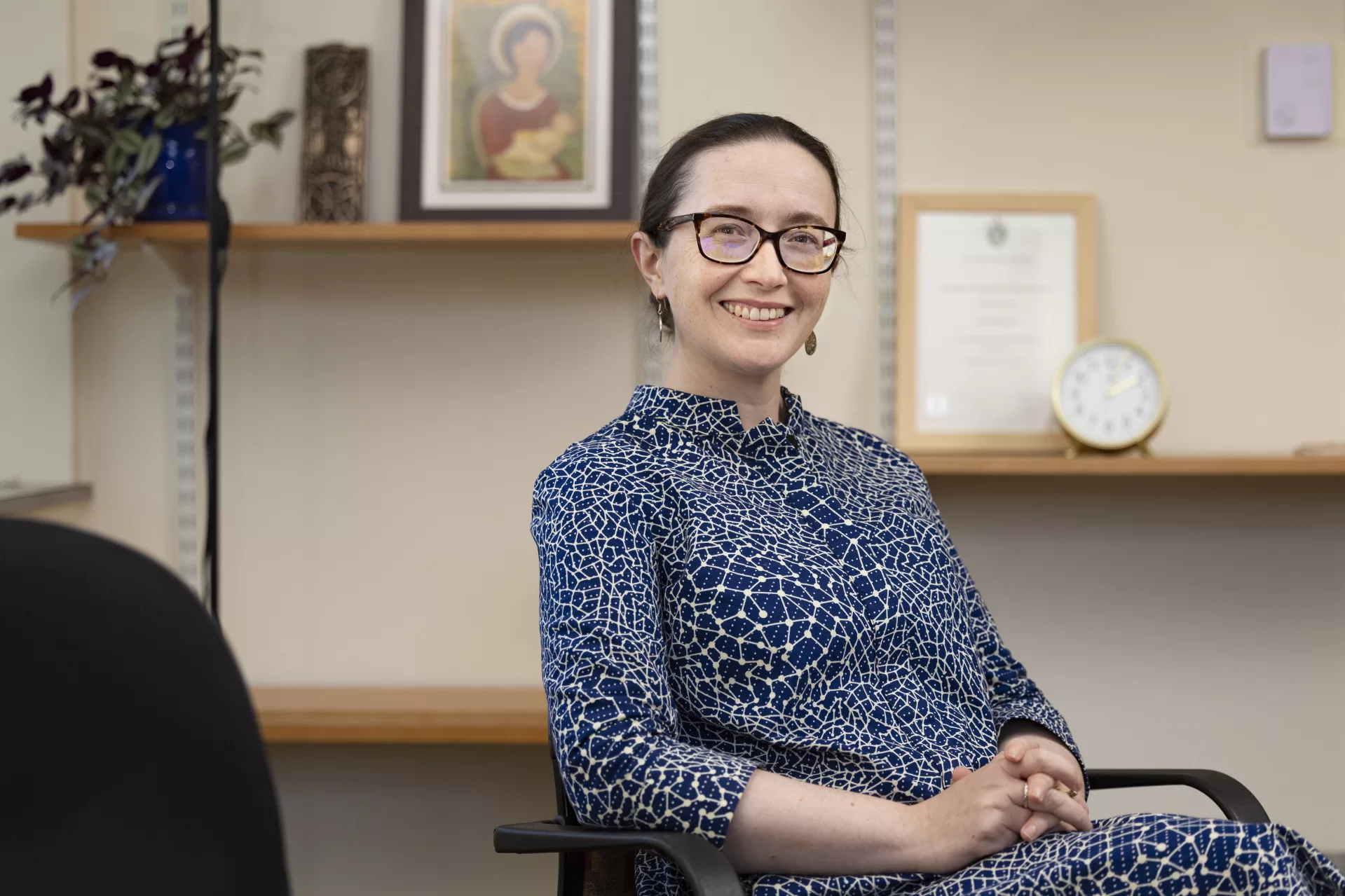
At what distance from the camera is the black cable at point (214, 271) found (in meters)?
2.01

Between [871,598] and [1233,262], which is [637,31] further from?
[871,598]

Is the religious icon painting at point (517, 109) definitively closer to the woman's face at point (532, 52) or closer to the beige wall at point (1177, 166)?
the woman's face at point (532, 52)

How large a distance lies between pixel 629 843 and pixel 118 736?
25.1 inches

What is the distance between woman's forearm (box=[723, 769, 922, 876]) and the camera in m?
1.20

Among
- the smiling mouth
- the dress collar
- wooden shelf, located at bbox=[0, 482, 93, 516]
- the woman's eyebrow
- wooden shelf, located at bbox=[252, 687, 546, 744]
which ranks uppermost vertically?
the woman's eyebrow

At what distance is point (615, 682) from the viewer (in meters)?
1.22

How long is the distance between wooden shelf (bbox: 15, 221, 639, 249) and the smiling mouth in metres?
0.73

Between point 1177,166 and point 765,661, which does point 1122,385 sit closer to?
point 1177,166

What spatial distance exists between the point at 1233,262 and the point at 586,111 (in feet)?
4.20

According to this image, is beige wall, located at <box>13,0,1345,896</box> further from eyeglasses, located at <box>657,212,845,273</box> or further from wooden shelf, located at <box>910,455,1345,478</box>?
eyeglasses, located at <box>657,212,845,273</box>

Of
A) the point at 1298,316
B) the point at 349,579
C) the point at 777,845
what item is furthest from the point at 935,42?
the point at 777,845

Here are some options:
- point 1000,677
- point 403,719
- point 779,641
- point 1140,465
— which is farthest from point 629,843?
point 1140,465

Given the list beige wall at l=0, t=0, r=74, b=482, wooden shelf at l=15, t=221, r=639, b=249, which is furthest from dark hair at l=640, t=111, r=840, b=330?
beige wall at l=0, t=0, r=74, b=482

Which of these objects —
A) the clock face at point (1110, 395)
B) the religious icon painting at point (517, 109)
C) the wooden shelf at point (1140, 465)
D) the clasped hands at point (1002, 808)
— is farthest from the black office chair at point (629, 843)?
the religious icon painting at point (517, 109)
